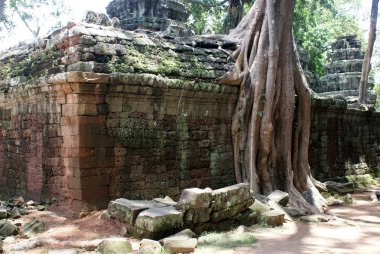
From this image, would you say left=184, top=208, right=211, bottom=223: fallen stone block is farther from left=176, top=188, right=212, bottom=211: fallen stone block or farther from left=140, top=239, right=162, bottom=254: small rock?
left=140, top=239, right=162, bottom=254: small rock

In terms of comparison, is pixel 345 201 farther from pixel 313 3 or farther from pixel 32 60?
pixel 313 3

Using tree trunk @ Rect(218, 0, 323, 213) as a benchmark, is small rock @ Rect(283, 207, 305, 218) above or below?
below

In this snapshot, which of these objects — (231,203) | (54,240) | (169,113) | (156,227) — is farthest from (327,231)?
(54,240)

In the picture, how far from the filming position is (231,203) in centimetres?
582

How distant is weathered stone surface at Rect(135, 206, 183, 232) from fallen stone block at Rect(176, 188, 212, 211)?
13 cm

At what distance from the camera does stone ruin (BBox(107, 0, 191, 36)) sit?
1378cm

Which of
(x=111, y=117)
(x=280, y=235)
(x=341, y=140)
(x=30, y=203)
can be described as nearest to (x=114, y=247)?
(x=280, y=235)

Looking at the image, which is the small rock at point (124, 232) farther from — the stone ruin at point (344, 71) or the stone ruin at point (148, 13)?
the stone ruin at point (344, 71)

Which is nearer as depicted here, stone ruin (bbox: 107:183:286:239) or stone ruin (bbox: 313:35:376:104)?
stone ruin (bbox: 107:183:286:239)

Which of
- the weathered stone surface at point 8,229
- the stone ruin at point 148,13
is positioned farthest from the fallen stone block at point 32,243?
the stone ruin at point 148,13

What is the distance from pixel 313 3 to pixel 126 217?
15.7m

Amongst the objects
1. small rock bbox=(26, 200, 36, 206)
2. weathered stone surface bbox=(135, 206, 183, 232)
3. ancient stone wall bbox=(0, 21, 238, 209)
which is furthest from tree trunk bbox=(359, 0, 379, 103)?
small rock bbox=(26, 200, 36, 206)

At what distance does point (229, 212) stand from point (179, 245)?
Result: 4.44ft

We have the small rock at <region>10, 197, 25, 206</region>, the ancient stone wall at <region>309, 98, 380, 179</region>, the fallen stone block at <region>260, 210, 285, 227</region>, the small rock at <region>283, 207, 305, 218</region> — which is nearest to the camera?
the fallen stone block at <region>260, 210, 285, 227</region>
